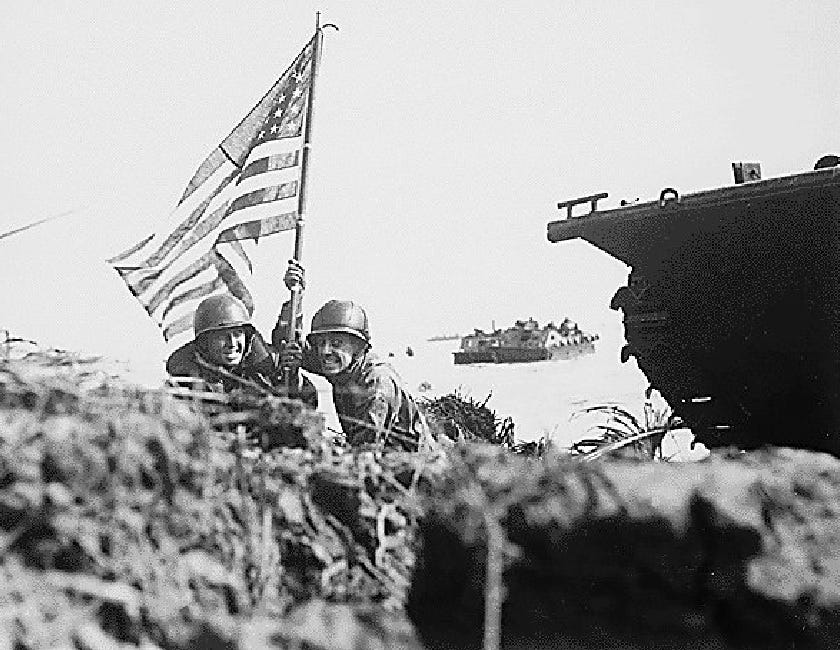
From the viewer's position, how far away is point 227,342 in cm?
561

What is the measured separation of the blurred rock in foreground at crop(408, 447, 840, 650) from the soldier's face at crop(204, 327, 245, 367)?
3.95m

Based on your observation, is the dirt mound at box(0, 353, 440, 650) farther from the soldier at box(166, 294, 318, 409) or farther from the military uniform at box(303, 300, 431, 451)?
the soldier at box(166, 294, 318, 409)

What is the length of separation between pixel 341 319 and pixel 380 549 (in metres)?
3.94

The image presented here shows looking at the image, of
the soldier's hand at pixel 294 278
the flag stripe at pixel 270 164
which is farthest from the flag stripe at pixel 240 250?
the soldier's hand at pixel 294 278

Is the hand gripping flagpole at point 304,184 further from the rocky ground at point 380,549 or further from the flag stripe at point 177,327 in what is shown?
the rocky ground at point 380,549

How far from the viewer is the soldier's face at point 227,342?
18.1 feet

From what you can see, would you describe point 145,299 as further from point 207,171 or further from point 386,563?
point 386,563

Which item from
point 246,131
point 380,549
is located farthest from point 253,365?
point 380,549

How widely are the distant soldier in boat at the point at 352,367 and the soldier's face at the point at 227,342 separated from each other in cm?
34

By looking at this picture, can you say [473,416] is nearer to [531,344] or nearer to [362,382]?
[362,382]

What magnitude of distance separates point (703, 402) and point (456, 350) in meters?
17.4

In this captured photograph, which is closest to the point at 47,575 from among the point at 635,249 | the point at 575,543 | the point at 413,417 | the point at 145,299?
the point at 575,543

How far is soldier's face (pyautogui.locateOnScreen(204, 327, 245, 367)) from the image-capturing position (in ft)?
18.1

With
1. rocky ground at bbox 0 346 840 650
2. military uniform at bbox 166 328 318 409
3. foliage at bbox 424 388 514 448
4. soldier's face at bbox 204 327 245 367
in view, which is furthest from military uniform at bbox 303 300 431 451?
rocky ground at bbox 0 346 840 650
